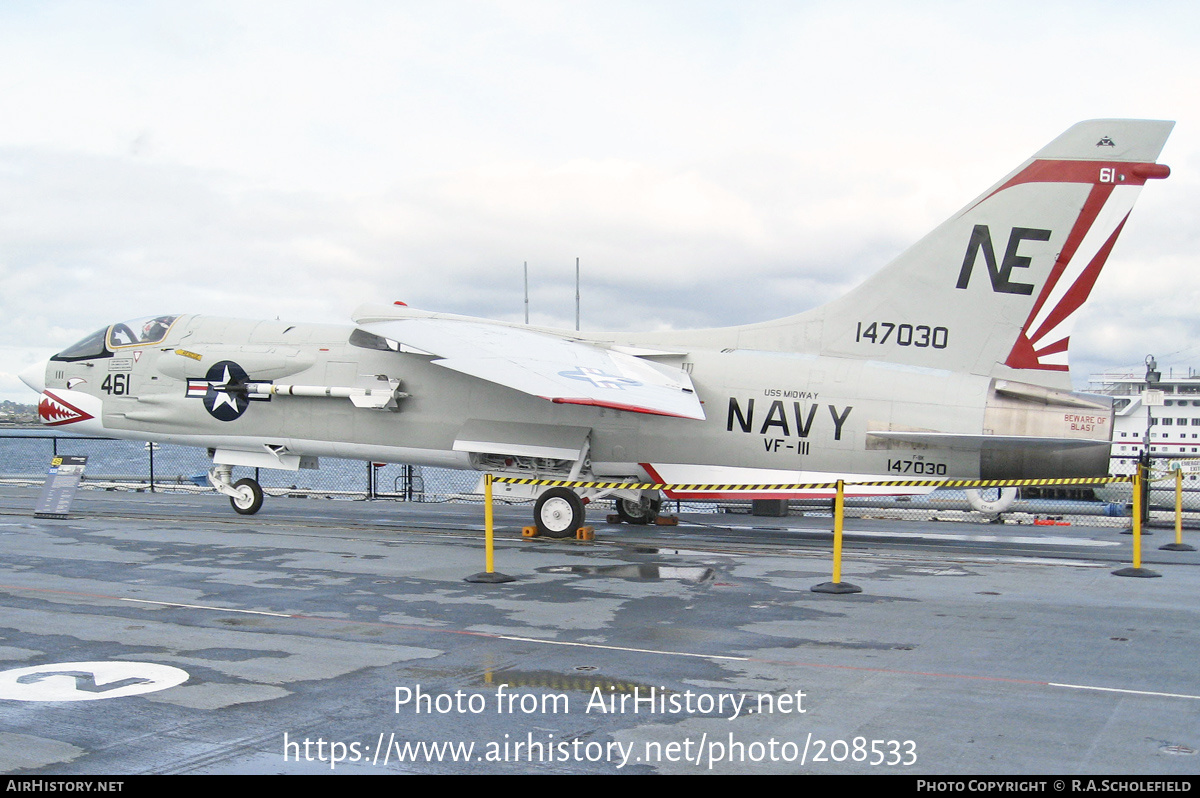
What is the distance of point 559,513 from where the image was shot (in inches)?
638

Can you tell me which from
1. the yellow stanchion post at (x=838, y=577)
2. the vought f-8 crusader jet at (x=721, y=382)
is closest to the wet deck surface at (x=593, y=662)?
the yellow stanchion post at (x=838, y=577)

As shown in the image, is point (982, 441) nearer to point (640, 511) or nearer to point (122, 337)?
point (640, 511)

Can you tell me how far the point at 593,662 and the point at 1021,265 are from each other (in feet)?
36.8

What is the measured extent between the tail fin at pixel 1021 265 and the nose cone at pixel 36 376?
18.1 m

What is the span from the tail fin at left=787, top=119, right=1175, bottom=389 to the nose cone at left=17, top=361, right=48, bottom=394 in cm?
1809

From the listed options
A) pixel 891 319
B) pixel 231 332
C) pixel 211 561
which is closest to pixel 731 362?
pixel 891 319

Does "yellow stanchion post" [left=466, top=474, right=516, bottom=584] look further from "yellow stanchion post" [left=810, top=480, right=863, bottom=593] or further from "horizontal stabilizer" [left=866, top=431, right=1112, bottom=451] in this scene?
"horizontal stabilizer" [left=866, top=431, right=1112, bottom=451]

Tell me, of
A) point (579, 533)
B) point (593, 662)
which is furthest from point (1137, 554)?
point (593, 662)

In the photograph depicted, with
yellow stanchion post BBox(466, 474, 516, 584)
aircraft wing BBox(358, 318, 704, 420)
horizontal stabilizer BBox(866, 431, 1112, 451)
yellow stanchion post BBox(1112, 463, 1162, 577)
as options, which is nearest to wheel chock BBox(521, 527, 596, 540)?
aircraft wing BBox(358, 318, 704, 420)

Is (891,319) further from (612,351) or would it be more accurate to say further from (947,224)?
(612,351)

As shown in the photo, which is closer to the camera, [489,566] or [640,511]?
[489,566]

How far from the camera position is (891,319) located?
1585 cm

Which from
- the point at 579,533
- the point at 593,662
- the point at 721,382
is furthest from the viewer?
the point at 721,382

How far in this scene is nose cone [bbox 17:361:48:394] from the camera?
20625mm
